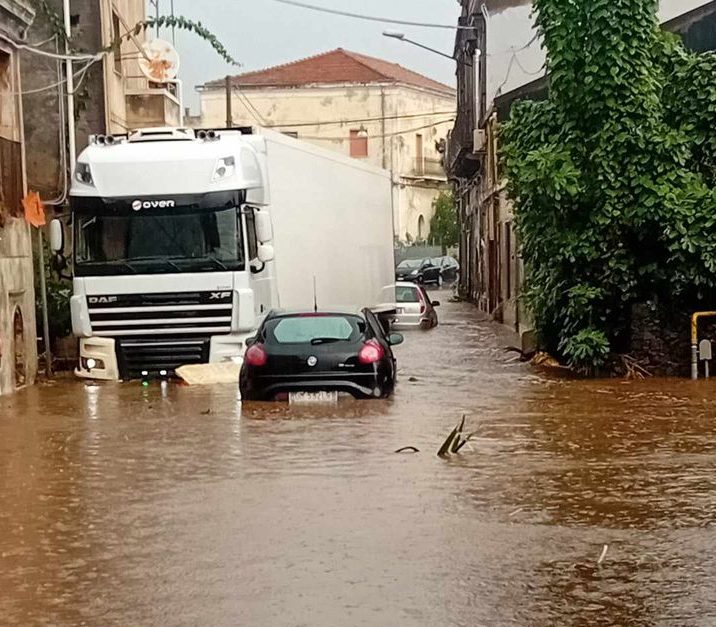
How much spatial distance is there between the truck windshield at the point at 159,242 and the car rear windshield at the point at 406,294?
50.9 feet

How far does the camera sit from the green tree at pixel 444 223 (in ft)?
227

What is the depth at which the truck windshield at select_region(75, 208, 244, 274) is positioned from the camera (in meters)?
18.2

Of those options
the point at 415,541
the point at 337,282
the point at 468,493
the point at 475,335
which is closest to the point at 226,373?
the point at 337,282

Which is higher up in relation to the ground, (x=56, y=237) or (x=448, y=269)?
(x=56, y=237)

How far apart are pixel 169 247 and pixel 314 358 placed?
4268 millimetres

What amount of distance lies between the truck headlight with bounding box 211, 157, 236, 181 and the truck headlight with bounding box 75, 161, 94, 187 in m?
1.85

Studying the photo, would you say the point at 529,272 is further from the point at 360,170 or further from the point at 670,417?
the point at 670,417

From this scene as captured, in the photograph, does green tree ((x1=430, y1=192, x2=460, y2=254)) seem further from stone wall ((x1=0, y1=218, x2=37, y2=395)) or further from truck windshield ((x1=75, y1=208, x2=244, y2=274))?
truck windshield ((x1=75, y1=208, x2=244, y2=274))

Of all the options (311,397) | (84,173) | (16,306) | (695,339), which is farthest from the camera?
(16,306)

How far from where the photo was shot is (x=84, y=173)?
1853 centimetres

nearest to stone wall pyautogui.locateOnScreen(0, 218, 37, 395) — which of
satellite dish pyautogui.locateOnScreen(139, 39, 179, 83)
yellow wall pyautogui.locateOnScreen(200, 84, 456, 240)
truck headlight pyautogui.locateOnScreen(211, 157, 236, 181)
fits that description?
truck headlight pyautogui.locateOnScreen(211, 157, 236, 181)

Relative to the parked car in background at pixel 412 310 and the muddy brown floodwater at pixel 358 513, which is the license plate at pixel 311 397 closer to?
the muddy brown floodwater at pixel 358 513

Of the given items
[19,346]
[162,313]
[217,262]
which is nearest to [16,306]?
[19,346]

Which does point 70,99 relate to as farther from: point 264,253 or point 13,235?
point 264,253
